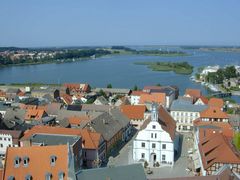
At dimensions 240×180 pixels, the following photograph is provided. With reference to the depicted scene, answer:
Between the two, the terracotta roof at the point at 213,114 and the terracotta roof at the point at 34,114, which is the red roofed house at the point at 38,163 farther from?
the terracotta roof at the point at 213,114

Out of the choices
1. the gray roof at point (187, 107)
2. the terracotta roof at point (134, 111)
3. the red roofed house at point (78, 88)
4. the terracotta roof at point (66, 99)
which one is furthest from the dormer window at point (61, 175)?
the red roofed house at point (78, 88)

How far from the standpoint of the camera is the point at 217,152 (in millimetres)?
26844

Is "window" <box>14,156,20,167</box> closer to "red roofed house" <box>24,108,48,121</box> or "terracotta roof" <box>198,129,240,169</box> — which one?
"terracotta roof" <box>198,129,240,169</box>

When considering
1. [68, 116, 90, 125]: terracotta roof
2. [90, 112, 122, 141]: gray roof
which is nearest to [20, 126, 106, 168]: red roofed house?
[90, 112, 122, 141]: gray roof

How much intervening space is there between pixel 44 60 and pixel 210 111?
460 ft

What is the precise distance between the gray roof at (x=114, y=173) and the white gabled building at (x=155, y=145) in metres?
10.7

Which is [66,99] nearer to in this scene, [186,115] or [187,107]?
[187,107]

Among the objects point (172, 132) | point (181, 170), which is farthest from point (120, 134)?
point (181, 170)

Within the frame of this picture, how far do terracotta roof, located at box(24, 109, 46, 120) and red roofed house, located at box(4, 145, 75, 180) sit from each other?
71.4ft

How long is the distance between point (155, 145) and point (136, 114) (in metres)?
12.7

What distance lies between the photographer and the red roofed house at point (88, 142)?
30.4 meters

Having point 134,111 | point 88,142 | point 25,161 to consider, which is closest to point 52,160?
point 25,161

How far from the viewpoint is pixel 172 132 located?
33.4 metres

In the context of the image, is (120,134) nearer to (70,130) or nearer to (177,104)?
(70,130)
